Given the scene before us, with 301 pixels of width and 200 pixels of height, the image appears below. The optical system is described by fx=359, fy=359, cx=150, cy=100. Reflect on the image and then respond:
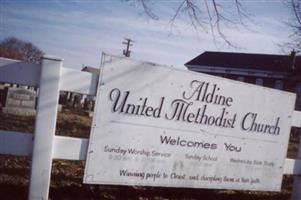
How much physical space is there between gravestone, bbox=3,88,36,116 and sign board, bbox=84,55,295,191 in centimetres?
1262

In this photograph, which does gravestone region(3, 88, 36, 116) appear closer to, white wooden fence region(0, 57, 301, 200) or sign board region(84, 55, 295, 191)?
sign board region(84, 55, 295, 191)

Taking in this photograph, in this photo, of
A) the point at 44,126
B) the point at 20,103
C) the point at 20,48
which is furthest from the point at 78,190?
the point at 20,48

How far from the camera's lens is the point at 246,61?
4831 centimetres


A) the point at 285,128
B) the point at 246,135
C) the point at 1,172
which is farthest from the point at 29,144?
the point at 285,128

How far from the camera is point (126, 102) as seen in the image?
421 cm

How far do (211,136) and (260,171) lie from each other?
44.0 inches

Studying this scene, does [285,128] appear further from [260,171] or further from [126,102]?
[126,102]

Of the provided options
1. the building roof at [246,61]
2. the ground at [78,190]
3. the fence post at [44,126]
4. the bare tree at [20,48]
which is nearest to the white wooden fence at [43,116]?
the fence post at [44,126]

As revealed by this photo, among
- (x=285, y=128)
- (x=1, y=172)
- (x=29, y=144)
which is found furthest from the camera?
(x=285, y=128)

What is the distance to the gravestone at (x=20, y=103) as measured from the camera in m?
15.9

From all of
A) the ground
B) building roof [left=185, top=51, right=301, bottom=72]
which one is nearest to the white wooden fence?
the ground

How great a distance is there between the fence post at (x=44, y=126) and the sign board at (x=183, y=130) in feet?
1.53

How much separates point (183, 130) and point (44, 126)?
1796 millimetres

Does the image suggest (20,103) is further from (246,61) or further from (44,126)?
→ (246,61)
